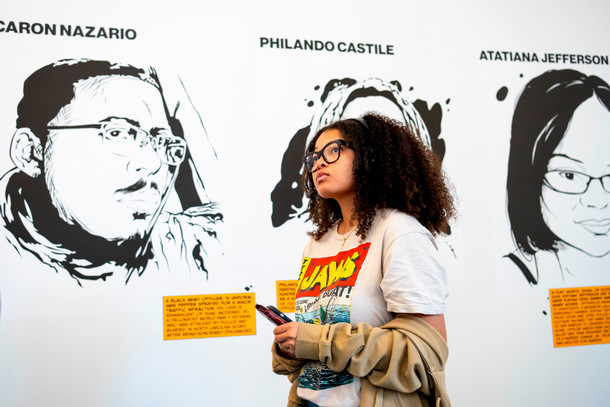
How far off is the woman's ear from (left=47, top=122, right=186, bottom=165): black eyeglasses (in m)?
0.10

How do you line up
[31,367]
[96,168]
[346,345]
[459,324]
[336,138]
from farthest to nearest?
[459,324] < [96,168] < [31,367] < [336,138] < [346,345]

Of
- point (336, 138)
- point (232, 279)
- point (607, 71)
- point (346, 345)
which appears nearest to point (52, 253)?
point (232, 279)

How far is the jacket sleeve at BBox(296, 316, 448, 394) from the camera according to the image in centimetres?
120

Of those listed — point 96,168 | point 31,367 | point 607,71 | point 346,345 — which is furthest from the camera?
point 607,71

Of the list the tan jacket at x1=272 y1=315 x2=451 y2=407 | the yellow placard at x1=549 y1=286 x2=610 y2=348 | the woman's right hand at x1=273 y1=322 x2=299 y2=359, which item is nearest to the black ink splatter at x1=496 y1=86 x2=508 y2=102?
the yellow placard at x1=549 y1=286 x2=610 y2=348

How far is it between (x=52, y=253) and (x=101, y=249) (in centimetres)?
20

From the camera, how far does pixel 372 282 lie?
4.28ft

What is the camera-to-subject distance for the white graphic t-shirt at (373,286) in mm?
1241

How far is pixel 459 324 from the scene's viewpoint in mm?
2586

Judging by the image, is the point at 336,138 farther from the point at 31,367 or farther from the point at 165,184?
the point at 31,367

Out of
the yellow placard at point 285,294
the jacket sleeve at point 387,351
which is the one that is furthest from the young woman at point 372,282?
the yellow placard at point 285,294

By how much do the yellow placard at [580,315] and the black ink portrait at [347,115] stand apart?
1013 mm

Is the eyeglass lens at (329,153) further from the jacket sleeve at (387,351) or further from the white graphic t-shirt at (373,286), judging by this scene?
the jacket sleeve at (387,351)

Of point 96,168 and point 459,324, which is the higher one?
point 96,168
